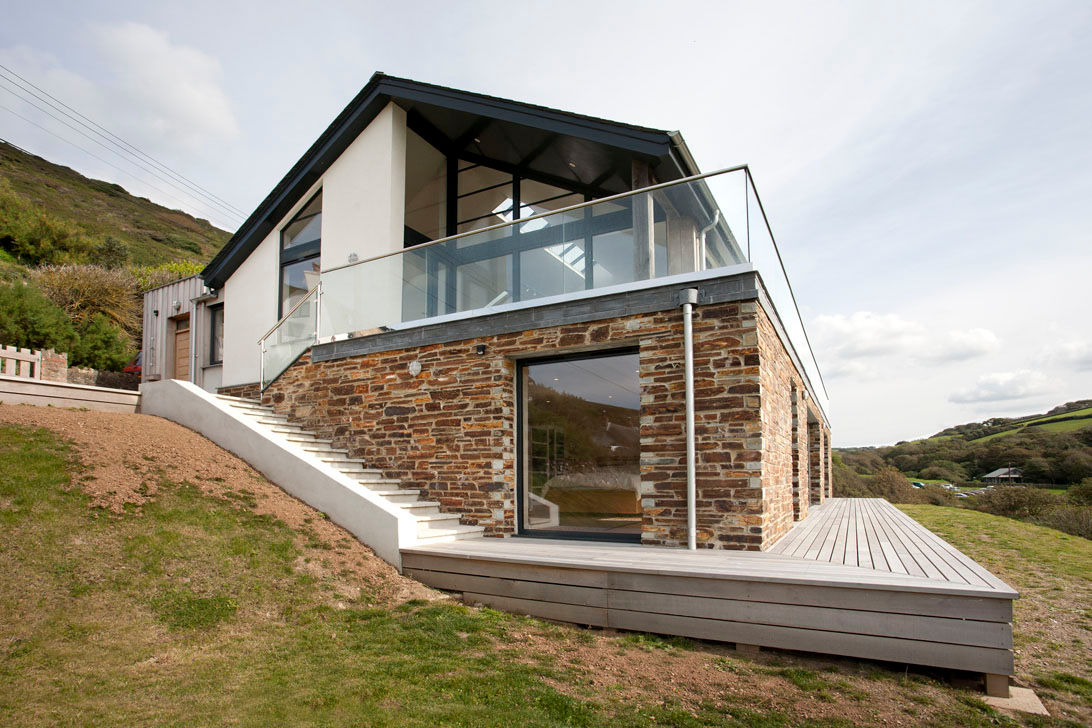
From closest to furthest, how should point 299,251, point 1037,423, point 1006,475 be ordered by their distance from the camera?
point 299,251 → point 1006,475 → point 1037,423

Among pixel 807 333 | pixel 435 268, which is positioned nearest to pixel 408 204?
pixel 435 268

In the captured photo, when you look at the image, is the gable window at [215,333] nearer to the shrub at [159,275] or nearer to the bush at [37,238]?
the shrub at [159,275]

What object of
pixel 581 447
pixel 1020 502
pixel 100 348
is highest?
pixel 100 348

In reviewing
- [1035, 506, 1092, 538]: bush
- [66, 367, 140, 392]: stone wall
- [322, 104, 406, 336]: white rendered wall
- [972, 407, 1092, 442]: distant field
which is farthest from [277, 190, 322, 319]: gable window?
[972, 407, 1092, 442]: distant field

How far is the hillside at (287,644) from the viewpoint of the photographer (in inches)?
126

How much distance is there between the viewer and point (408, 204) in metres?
11.1

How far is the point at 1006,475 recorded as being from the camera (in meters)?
27.0

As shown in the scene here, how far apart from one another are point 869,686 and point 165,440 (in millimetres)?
7227

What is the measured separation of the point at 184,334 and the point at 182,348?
36 centimetres

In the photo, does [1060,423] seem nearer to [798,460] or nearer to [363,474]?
[798,460]

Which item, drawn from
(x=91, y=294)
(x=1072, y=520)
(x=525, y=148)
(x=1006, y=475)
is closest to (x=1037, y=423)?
(x=1006, y=475)

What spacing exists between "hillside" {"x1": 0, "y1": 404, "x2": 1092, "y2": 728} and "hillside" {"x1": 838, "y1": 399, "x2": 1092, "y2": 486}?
25128 mm

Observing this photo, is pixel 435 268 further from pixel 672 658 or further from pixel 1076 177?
pixel 1076 177

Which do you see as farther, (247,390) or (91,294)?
(91,294)
